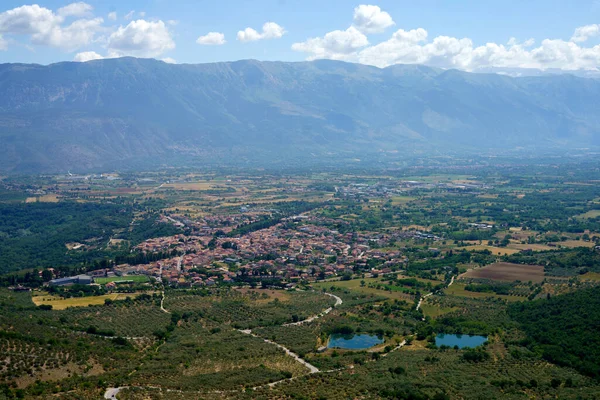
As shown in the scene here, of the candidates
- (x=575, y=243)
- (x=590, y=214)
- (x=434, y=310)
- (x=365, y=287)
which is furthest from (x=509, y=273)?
(x=590, y=214)

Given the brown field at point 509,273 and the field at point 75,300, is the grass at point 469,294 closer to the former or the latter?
the brown field at point 509,273

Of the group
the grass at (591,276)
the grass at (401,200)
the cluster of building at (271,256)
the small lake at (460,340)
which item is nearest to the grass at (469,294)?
the grass at (591,276)

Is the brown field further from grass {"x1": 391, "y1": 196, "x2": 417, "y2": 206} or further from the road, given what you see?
grass {"x1": 391, "y1": 196, "x2": 417, "y2": 206}

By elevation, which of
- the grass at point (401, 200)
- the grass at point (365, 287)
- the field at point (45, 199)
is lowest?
the grass at point (365, 287)

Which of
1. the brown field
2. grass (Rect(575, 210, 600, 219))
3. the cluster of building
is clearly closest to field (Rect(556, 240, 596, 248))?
the brown field

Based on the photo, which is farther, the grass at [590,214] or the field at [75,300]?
the grass at [590,214]
